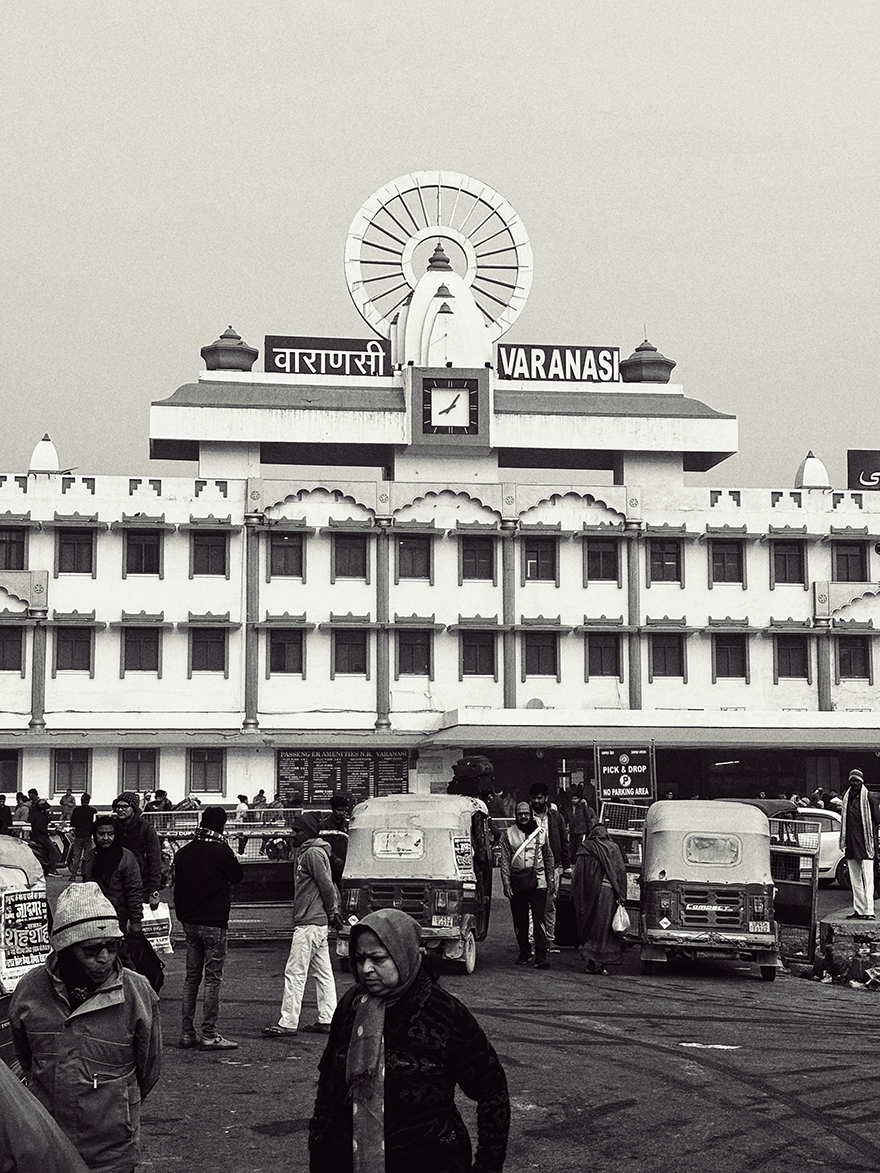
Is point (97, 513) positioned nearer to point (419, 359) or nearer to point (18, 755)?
point (18, 755)

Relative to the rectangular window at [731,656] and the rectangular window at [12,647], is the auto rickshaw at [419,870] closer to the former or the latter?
the rectangular window at [12,647]

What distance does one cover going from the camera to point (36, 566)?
4903 cm

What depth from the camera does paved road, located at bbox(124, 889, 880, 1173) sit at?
29.2 ft

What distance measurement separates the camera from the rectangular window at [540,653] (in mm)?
51062

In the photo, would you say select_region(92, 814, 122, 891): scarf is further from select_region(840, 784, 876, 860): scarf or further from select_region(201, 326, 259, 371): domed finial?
select_region(201, 326, 259, 371): domed finial

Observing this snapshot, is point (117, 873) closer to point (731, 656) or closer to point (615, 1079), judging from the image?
point (615, 1079)

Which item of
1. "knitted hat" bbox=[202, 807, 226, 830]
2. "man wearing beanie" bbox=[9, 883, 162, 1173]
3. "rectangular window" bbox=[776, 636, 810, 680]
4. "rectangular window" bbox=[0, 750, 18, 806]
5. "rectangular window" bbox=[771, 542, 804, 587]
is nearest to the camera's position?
"man wearing beanie" bbox=[9, 883, 162, 1173]

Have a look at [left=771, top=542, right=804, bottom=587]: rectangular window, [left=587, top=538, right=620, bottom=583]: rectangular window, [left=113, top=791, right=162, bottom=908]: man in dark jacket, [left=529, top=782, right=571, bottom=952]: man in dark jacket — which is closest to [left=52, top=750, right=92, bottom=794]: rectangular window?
[left=587, top=538, right=620, bottom=583]: rectangular window

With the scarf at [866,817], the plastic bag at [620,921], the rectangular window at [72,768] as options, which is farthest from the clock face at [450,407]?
the plastic bag at [620,921]

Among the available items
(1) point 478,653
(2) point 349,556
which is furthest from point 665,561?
(2) point 349,556

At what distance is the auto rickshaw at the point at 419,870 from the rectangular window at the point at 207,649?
106 feet

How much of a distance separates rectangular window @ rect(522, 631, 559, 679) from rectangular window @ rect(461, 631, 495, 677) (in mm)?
1071

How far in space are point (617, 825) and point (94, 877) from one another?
1270 cm

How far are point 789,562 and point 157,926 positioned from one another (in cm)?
3801
